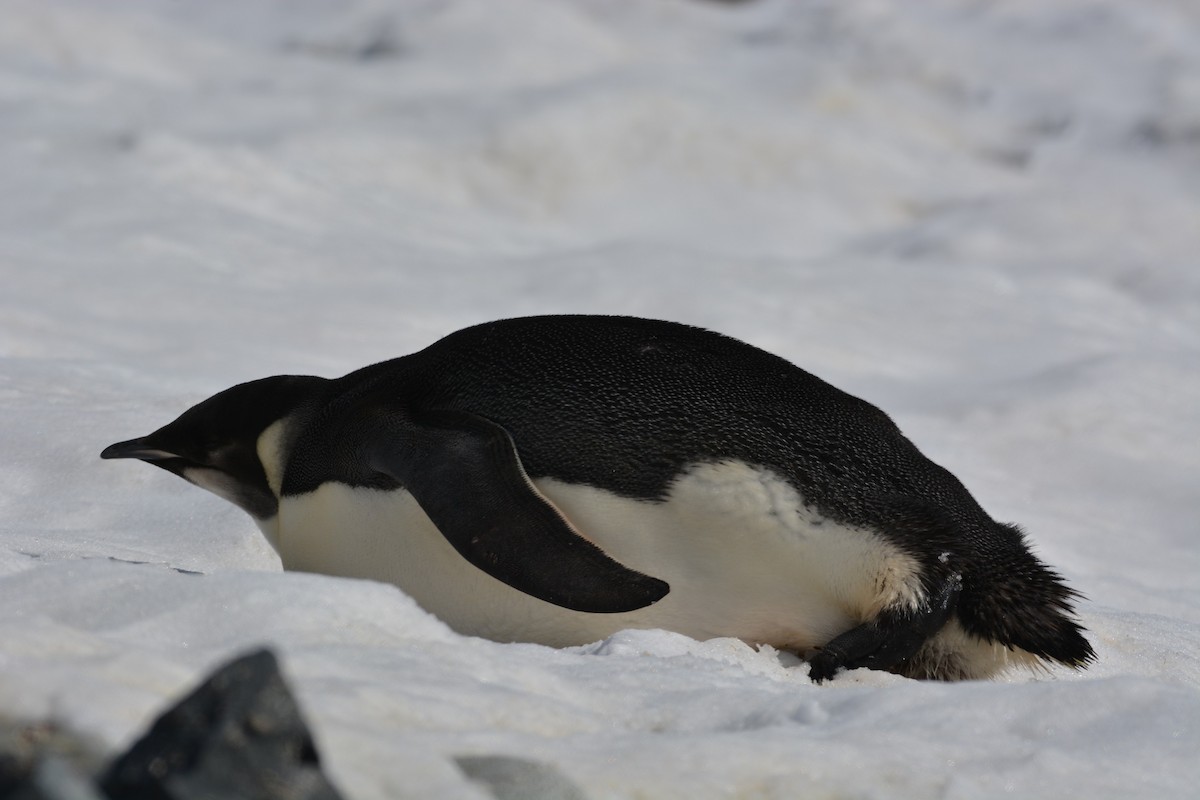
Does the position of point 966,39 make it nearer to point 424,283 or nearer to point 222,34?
point 222,34

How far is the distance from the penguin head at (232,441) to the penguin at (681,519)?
0.31 metres

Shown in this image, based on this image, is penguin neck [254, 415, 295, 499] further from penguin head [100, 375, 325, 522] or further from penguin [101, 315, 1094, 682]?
penguin [101, 315, 1094, 682]

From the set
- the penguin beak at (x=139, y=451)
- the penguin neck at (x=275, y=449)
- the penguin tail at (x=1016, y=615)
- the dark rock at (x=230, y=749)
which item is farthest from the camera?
the penguin beak at (x=139, y=451)

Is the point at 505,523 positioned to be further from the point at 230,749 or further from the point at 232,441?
the point at 230,749

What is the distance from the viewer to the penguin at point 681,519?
89.8 inches

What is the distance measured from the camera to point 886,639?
2270 millimetres

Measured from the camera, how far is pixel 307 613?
178cm

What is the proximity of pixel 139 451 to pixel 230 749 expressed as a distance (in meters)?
1.91

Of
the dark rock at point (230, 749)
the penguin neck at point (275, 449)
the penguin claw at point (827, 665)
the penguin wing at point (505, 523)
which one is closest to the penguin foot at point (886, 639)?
the penguin claw at point (827, 665)

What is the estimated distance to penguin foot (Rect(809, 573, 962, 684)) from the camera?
2.27 m

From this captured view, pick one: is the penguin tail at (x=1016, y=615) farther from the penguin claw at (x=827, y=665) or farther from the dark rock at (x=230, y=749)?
the dark rock at (x=230, y=749)

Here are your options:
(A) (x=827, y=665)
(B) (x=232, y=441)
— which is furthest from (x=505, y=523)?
(B) (x=232, y=441)

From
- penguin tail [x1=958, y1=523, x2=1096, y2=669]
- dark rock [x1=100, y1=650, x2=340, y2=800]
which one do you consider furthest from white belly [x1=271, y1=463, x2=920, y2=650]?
dark rock [x1=100, y1=650, x2=340, y2=800]

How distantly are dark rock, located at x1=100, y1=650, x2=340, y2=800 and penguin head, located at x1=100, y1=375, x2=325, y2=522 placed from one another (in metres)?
1.72
